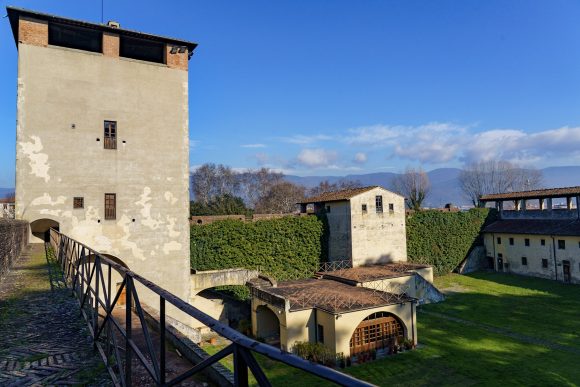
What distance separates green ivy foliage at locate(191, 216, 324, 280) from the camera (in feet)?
75.5

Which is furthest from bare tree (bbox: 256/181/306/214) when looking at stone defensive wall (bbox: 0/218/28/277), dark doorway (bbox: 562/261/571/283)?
stone defensive wall (bbox: 0/218/28/277)

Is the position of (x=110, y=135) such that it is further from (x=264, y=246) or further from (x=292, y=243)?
(x=292, y=243)

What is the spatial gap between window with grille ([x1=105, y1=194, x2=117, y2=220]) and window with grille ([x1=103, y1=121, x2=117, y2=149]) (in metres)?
2.37

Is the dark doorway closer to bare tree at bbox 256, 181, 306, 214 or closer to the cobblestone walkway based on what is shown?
the cobblestone walkway

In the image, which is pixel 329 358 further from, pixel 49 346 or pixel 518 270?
pixel 518 270

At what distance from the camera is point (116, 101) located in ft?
58.2

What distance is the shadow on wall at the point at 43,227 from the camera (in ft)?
54.3

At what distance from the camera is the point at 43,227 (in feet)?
57.0

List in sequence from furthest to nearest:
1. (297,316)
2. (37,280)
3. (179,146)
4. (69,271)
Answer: (179,146)
(297,316)
(69,271)
(37,280)

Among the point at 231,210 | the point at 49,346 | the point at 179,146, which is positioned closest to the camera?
the point at 49,346

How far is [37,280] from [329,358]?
1180cm

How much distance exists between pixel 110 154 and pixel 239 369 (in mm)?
17958

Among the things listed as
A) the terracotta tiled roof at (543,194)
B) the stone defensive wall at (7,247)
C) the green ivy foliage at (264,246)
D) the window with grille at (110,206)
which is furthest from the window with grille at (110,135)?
the terracotta tiled roof at (543,194)

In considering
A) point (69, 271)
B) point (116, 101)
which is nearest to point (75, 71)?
point (116, 101)
